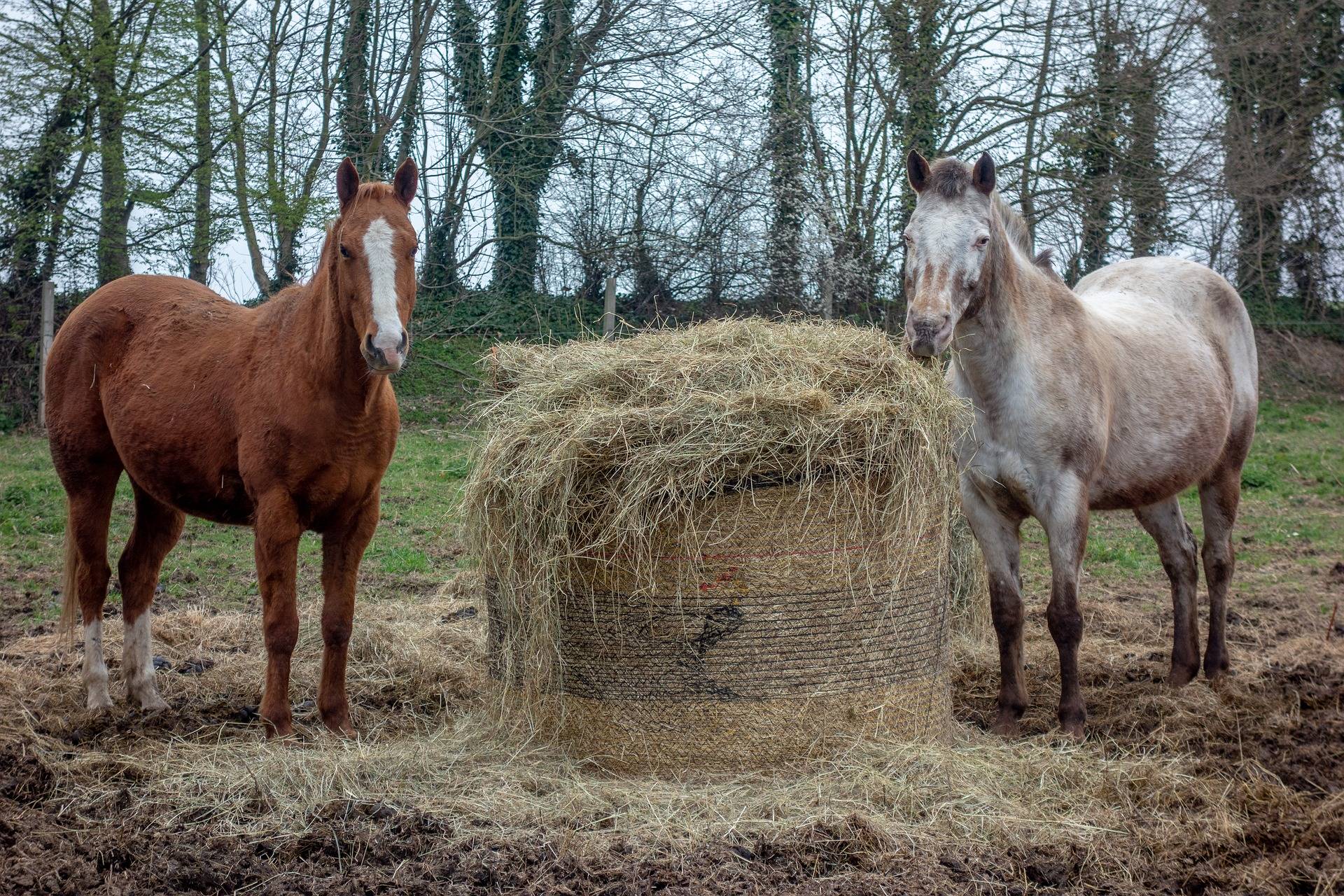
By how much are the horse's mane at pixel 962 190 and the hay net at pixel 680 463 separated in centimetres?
67

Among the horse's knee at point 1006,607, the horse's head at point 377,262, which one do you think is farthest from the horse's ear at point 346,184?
the horse's knee at point 1006,607

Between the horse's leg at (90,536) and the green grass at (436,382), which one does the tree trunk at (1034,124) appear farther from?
the horse's leg at (90,536)

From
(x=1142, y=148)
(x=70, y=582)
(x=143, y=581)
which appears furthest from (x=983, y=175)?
(x=1142, y=148)

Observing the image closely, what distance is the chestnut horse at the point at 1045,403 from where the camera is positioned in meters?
3.77

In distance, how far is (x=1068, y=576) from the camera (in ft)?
12.8

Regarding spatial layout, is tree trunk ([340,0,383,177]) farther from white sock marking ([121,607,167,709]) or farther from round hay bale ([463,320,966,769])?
round hay bale ([463,320,966,769])

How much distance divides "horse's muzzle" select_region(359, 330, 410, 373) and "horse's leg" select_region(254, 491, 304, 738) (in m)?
0.67

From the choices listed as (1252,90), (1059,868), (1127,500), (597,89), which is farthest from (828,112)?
(1059,868)

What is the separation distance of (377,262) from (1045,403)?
2.45 meters

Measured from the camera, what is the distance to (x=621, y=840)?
9.02ft

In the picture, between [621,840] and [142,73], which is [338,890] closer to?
[621,840]

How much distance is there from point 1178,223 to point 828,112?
165 inches

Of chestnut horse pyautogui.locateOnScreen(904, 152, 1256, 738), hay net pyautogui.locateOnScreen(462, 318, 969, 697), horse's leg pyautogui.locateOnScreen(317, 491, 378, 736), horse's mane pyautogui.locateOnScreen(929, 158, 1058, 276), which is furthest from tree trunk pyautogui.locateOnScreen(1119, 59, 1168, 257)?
horse's leg pyautogui.locateOnScreen(317, 491, 378, 736)

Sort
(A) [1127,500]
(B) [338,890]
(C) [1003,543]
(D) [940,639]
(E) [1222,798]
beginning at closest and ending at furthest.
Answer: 1. (B) [338,890]
2. (E) [1222,798]
3. (D) [940,639]
4. (C) [1003,543]
5. (A) [1127,500]
